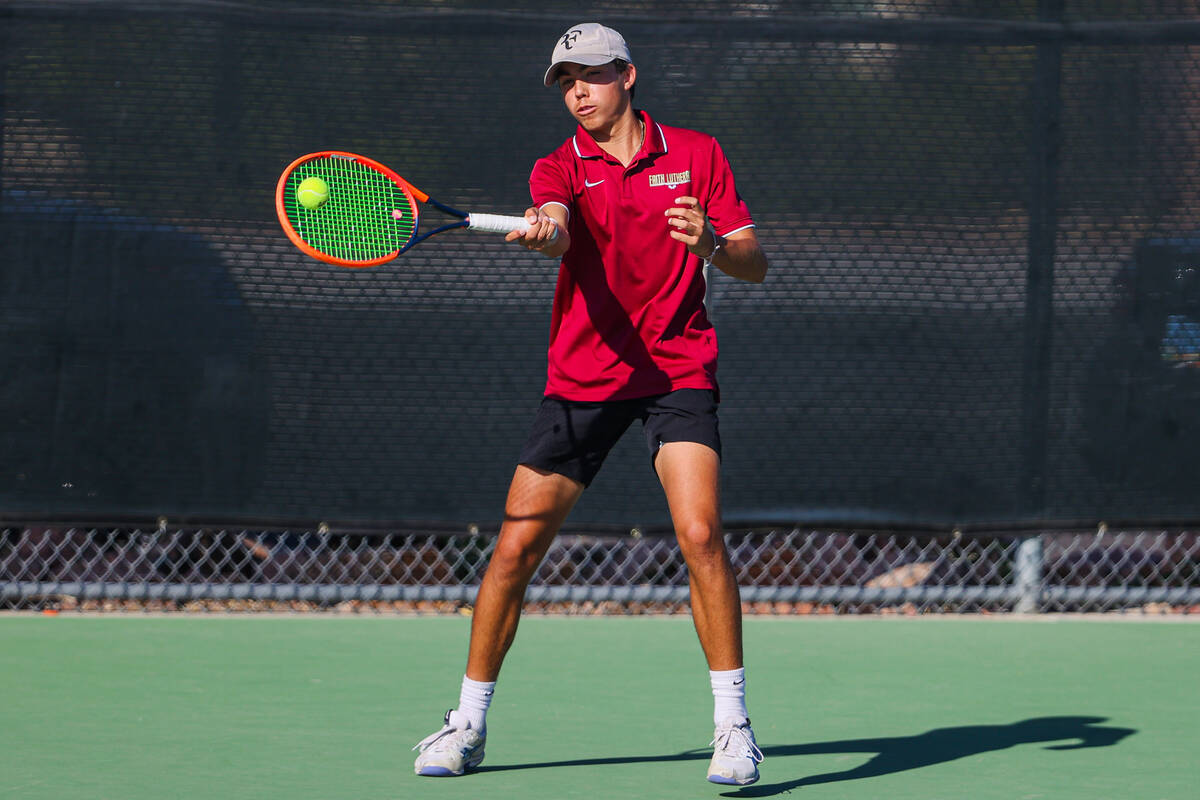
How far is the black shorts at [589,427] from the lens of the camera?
342 cm

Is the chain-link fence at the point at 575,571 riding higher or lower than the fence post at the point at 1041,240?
lower

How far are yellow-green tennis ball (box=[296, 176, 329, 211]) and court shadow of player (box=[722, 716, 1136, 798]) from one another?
62.9 inches

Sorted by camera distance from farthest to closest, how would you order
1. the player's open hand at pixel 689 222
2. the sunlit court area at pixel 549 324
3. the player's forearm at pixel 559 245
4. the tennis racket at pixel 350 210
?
the sunlit court area at pixel 549 324 < the tennis racket at pixel 350 210 < the player's forearm at pixel 559 245 < the player's open hand at pixel 689 222

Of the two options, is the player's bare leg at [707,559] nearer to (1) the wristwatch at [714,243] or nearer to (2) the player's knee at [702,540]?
(2) the player's knee at [702,540]

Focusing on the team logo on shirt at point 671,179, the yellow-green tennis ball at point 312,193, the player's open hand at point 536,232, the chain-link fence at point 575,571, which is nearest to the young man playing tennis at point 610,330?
the team logo on shirt at point 671,179

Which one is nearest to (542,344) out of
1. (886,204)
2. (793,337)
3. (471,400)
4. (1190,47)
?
(471,400)

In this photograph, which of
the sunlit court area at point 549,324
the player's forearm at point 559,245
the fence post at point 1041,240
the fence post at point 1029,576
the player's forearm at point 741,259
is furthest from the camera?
the fence post at point 1029,576

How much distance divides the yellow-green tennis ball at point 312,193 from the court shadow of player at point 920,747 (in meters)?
1.31

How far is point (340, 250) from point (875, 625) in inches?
109

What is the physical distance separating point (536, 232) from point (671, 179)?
0.49 meters

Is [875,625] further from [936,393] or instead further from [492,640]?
[492,640]

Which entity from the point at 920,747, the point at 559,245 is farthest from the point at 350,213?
the point at 920,747

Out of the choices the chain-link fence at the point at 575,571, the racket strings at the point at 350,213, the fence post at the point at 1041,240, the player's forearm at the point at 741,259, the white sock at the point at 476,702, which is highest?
the fence post at the point at 1041,240

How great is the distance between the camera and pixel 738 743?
3221mm
